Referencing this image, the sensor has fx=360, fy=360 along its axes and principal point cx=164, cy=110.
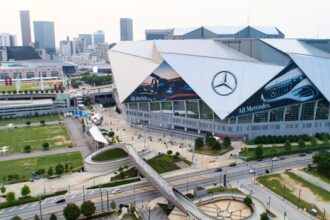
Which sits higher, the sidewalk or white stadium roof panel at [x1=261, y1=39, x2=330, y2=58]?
white stadium roof panel at [x1=261, y1=39, x2=330, y2=58]

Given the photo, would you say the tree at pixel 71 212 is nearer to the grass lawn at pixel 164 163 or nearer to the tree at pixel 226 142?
the grass lawn at pixel 164 163

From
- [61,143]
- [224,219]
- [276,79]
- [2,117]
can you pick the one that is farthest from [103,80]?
[224,219]

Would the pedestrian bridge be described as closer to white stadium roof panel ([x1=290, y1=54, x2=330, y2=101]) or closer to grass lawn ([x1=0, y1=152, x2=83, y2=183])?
grass lawn ([x1=0, y1=152, x2=83, y2=183])

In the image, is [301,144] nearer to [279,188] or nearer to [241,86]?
[241,86]

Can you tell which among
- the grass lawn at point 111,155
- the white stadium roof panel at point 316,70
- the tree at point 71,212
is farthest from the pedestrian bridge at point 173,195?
the white stadium roof panel at point 316,70

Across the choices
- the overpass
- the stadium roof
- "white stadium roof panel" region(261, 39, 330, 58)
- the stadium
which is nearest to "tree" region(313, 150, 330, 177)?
the stadium

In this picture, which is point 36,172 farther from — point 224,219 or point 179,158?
point 224,219
